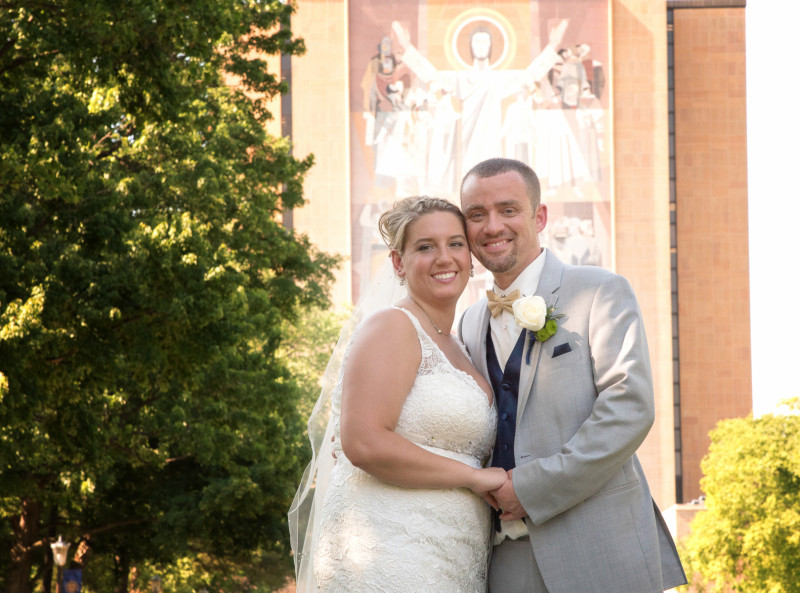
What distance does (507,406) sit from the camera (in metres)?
5.34

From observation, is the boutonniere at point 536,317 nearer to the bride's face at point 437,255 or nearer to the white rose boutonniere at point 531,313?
the white rose boutonniere at point 531,313

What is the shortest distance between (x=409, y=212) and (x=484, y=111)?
59.3 metres

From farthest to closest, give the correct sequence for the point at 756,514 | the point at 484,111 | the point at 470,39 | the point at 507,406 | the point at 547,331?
the point at 470,39
the point at 484,111
the point at 756,514
the point at 507,406
the point at 547,331

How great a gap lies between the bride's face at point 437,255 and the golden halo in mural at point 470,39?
59.9 metres

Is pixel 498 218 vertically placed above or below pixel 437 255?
above

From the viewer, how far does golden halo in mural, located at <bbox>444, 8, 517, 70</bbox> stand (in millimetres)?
63969

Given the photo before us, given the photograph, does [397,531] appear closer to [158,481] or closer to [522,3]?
[158,481]

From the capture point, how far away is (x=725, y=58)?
72812 millimetres

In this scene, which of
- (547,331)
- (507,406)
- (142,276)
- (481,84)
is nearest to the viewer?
(547,331)

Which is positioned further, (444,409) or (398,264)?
(398,264)

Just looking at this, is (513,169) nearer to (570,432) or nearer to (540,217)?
(540,217)

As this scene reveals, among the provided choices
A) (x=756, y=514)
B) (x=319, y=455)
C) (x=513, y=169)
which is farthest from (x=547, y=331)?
(x=756, y=514)

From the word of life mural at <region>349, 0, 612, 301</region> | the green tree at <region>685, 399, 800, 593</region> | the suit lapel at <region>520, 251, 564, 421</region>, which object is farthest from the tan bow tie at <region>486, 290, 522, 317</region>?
the word of life mural at <region>349, 0, 612, 301</region>

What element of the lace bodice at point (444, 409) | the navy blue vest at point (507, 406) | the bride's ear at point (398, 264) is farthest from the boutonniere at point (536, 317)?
the bride's ear at point (398, 264)
